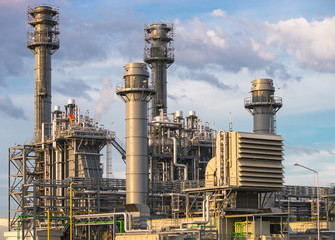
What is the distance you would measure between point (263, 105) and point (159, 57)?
76.5 feet

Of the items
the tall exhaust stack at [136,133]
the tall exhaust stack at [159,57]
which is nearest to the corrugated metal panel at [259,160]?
the tall exhaust stack at [136,133]

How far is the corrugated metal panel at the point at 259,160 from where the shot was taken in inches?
2837

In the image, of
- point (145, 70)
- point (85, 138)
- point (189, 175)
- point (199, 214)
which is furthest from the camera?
point (189, 175)

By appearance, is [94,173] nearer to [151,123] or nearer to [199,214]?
[151,123]

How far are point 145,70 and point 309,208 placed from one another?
36730mm

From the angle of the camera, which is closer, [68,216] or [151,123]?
[68,216]

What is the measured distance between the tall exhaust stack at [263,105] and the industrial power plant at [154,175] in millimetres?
138

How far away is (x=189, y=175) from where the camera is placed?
337ft

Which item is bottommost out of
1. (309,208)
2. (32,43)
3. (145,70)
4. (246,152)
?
(309,208)

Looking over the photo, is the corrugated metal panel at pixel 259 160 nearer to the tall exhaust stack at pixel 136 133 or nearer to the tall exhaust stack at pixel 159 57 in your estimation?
the tall exhaust stack at pixel 136 133

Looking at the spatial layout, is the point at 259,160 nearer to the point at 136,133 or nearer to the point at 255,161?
the point at 255,161

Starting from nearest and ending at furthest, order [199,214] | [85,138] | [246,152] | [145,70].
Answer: [246,152]
[199,214]
[145,70]
[85,138]

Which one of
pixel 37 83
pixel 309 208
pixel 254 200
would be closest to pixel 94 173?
pixel 37 83

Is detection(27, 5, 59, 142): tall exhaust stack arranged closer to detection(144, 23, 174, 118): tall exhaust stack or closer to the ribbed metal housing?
detection(144, 23, 174, 118): tall exhaust stack
